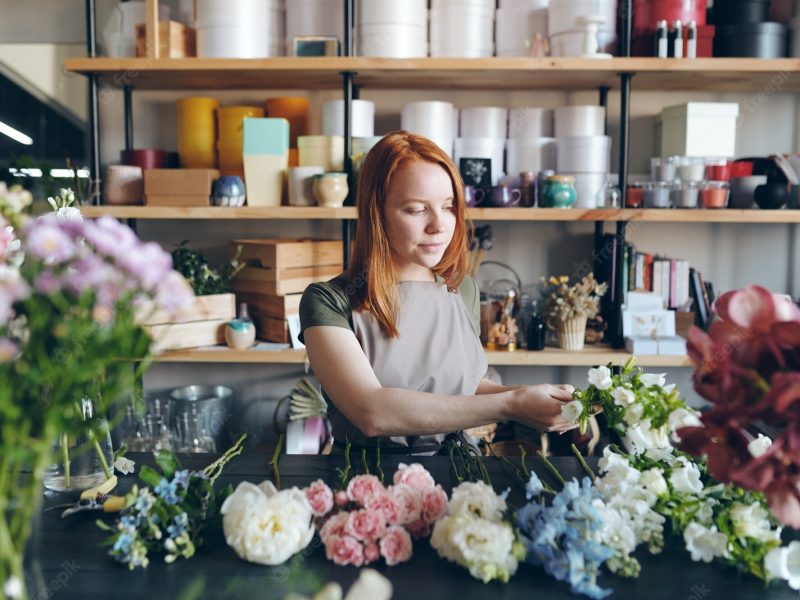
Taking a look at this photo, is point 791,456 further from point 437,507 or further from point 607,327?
point 607,327

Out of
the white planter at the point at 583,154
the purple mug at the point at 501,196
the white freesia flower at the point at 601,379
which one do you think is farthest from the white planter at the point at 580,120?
the white freesia flower at the point at 601,379

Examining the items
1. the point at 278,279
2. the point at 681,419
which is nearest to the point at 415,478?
the point at 681,419

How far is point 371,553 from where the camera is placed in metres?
1.09

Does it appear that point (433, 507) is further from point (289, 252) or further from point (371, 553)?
point (289, 252)

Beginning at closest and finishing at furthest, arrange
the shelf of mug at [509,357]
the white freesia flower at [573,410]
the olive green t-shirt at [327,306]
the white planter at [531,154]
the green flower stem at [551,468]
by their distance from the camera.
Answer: the white freesia flower at [573,410]
the green flower stem at [551,468]
the olive green t-shirt at [327,306]
the shelf of mug at [509,357]
the white planter at [531,154]

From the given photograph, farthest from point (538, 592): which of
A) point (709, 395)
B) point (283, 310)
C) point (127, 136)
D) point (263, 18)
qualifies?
point (127, 136)

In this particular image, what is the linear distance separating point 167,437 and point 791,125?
2475 millimetres

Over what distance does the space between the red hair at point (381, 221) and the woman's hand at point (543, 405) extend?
1.23ft

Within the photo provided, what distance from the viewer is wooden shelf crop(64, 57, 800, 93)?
2594 mm

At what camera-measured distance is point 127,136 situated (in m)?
3.00

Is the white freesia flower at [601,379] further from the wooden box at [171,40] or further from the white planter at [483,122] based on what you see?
the wooden box at [171,40]

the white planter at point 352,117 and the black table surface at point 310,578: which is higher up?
the white planter at point 352,117

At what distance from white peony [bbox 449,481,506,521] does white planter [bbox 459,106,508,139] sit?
1.89 meters

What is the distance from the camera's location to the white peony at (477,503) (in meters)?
1.07
